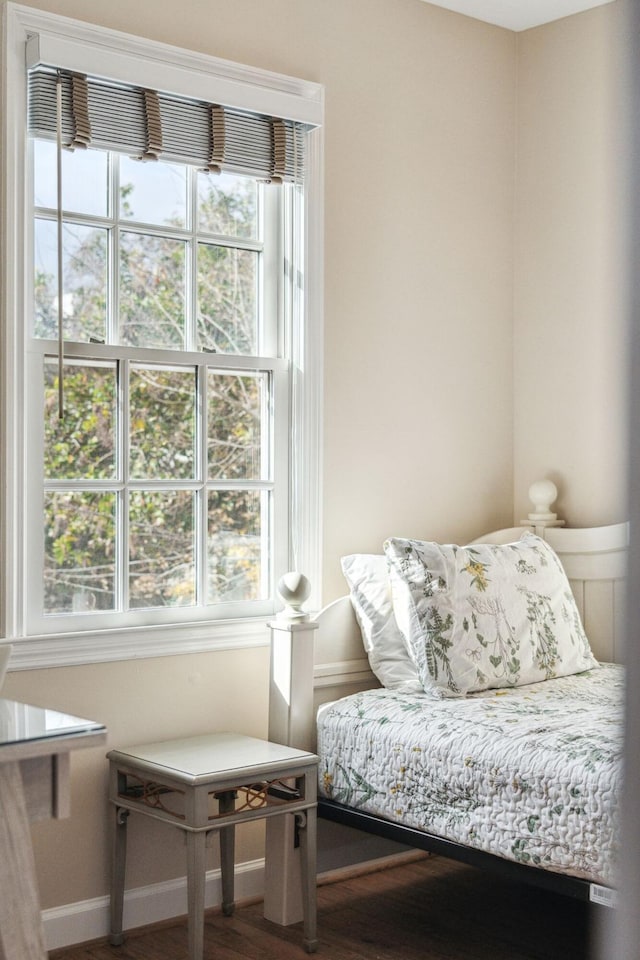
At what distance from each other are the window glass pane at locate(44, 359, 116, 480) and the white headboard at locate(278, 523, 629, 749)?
77cm

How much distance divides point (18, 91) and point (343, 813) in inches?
80.7

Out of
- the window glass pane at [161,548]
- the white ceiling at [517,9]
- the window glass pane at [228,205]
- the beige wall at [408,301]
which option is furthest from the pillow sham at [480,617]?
the white ceiling at [517,9]

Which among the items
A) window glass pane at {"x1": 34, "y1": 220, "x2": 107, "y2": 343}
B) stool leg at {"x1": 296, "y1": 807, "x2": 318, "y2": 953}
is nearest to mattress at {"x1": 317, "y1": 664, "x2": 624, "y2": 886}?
stool leg at {"x1": 296, "y1": 807, "x2": 318, "y2": 953}

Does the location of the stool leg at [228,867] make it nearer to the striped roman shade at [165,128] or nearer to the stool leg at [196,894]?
the stool leg at [196,894]

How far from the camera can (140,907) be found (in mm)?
2768

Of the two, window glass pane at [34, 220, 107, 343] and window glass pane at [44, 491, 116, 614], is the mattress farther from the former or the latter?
window glass pane at [34, 220, 107, 343]

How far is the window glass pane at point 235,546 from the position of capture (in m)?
3.02

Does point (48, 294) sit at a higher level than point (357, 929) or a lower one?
higher

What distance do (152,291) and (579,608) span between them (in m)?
1.76

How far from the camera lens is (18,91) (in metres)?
2.56

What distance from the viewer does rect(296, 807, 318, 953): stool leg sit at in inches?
103

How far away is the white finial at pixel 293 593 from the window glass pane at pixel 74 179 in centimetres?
113

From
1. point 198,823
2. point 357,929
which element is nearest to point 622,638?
point 198,823

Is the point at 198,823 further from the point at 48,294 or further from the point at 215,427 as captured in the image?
the point at 48,294
